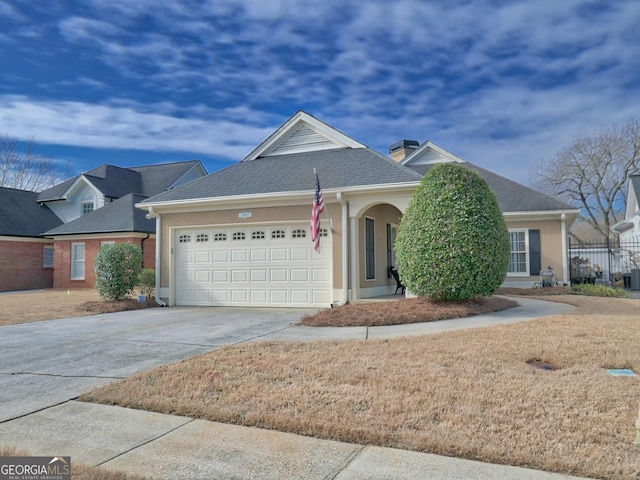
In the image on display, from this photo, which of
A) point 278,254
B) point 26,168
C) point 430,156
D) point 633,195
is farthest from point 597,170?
point 26,168

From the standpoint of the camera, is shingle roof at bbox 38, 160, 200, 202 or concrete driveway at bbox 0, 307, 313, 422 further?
shingle roof at bbox 38, 160, 200, 202

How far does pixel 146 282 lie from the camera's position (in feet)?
51.5

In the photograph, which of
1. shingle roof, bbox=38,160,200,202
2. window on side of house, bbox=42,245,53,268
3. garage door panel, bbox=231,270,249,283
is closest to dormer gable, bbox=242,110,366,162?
garage door panel, bbox=231,270,249,283

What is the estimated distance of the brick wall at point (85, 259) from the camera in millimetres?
22266

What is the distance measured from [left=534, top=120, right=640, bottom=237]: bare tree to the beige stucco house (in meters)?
25.9

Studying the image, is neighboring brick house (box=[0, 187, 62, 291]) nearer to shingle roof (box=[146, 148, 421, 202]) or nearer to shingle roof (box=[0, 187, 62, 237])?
shingle roof (box=[0, 187, 62, 237])

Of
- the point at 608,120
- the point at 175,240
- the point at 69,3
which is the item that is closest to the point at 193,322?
the point at 175,240

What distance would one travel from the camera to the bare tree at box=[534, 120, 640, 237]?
111ft

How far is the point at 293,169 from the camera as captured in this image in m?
14.8

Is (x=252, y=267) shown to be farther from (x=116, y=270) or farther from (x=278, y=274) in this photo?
(x=116, y=270)

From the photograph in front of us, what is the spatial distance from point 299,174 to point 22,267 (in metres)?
18.0

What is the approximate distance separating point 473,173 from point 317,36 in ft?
18.3


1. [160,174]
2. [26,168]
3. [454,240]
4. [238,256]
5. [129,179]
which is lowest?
[238,256]

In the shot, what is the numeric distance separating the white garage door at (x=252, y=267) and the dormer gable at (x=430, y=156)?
10157 millimetres
